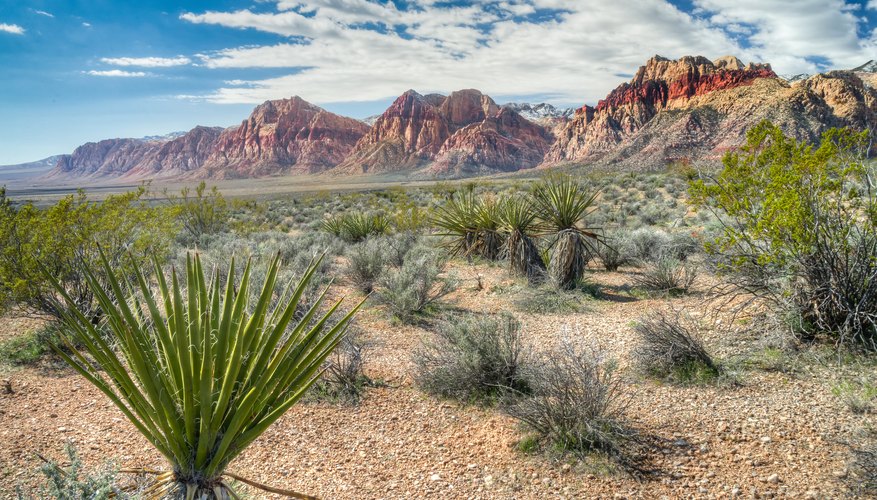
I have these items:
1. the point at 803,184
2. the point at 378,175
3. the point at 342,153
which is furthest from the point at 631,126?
the point at 803,184

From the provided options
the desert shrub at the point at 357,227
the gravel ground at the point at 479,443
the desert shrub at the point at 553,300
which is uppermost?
the desert shrub at the point at 357,227

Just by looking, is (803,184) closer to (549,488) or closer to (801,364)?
(801,364)

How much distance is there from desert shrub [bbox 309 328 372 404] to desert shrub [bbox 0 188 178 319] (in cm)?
361

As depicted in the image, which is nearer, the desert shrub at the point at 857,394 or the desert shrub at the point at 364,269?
the desert shrub at the point at 857,394

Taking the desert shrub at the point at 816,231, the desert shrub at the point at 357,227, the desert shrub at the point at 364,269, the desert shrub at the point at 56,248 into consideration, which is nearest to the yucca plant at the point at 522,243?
the desert shrub at the point at 364,269

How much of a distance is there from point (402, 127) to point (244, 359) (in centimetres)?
16535

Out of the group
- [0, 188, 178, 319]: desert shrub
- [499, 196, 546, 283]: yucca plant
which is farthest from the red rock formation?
[499, 196, 546, 283]: yucca plant

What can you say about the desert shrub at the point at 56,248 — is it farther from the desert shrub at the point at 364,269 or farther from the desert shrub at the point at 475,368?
the desert shrub at the point at 475,368

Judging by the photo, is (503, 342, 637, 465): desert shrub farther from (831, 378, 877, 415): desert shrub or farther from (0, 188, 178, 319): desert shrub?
(0, 188, 178, 319): desert shrub

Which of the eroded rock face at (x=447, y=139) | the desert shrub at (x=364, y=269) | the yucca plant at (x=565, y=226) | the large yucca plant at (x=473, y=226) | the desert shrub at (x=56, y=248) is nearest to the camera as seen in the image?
the desert shrub at (x=56, y=248)

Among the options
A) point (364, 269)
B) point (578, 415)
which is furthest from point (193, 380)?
point (364, 269)

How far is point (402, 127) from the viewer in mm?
162000

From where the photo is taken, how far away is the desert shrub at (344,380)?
5.30 metres

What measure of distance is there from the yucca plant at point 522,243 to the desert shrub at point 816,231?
176 inches
